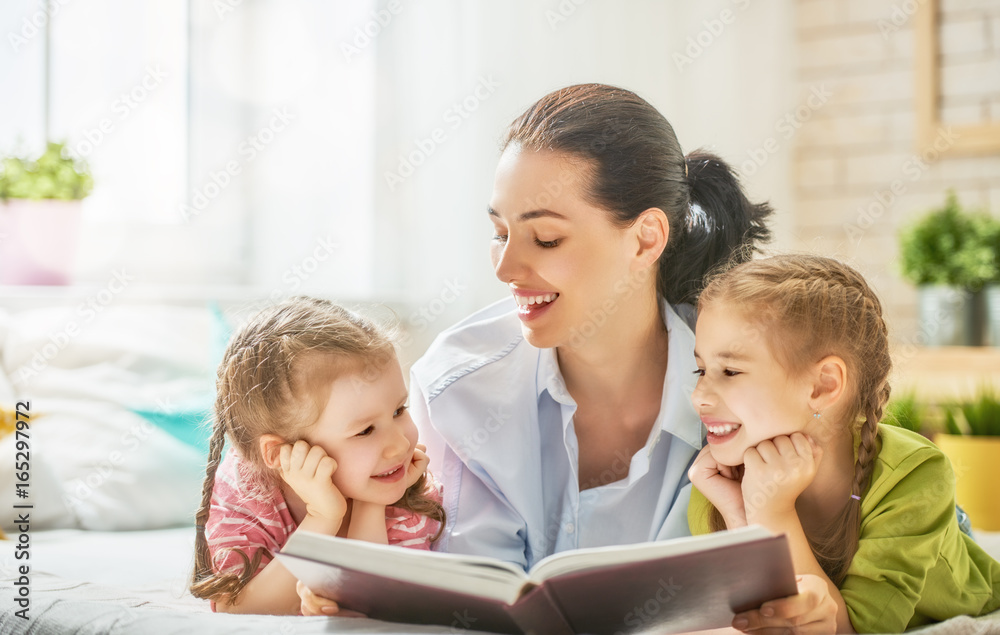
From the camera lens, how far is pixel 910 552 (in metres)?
0.98

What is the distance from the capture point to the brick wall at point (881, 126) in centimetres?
317

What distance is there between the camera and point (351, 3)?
105 inches

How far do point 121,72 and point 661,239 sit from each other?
5.56 ft

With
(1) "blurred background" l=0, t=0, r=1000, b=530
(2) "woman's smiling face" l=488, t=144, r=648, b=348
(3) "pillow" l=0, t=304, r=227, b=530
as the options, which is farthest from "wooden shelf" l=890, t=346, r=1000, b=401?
(3) "pillow" l=0, t=304, r=227, b=530

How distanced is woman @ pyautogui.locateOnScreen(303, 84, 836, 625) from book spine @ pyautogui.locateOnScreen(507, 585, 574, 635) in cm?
38

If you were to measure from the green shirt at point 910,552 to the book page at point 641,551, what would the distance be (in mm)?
328

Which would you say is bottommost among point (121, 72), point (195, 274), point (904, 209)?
point (195, 274)

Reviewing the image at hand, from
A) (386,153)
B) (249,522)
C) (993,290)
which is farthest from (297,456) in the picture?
(993,290)

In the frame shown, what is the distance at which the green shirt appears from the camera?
98cm

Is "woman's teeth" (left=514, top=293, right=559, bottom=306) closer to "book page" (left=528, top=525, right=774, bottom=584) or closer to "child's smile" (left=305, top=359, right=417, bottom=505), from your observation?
"child's smile" (left=305, top=359, right=417, bottom=505)

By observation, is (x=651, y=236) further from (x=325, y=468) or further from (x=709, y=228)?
(x=325, y=468)

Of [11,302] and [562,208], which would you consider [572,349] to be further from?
[11,302]

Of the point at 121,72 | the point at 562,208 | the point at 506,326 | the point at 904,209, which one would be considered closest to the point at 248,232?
the point at 121,72

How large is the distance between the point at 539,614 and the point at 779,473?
354mm
